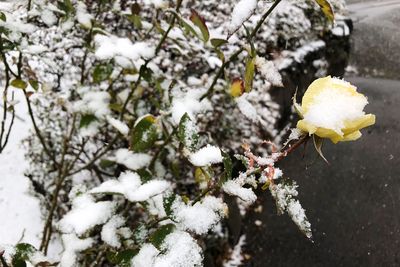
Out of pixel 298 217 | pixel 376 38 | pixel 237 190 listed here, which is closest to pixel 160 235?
pixel 237 190

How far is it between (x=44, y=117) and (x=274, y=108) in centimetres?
214

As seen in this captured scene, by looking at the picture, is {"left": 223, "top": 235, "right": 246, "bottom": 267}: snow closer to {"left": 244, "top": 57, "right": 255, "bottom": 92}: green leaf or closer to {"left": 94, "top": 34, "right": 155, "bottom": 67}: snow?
{"left": 94, "top": 34, "right": 155, "bottom": 67}: snow

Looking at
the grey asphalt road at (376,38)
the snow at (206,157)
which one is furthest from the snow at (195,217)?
the grey asphalt road at (376,38)

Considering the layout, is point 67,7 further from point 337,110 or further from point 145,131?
point 337,110

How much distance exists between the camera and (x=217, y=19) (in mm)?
3943

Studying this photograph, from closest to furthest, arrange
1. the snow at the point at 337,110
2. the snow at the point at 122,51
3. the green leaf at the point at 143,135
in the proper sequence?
the snow at the point at 337,110
the green leaf at the point at 143,135
the snow at the point at 122,51

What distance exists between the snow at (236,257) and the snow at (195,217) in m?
2.10

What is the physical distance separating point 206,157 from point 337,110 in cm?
35

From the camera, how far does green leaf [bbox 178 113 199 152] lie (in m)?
1.11

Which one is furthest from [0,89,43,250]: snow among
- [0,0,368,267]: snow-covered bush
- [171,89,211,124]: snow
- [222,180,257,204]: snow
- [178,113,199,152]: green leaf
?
[222,180,257,204]: snow

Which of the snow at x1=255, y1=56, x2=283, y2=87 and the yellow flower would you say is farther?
the snow at x1=255, y1=56, x2=283, y2=87

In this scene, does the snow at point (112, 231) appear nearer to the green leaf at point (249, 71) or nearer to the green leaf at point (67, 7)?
the green leaf at point (249, 71)

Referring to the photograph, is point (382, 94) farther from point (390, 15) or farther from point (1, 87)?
point (390, 15)

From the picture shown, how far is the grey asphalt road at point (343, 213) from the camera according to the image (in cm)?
310
